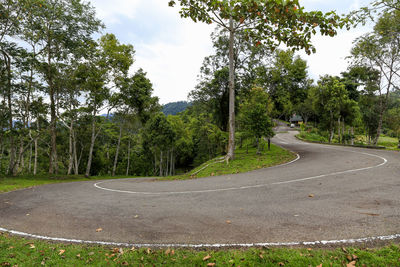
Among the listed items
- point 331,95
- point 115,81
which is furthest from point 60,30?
point 331,95

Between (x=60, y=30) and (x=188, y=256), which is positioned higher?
(x=60, y=30)

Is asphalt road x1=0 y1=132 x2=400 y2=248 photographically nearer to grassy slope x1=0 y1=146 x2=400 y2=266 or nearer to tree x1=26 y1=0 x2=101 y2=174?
grassy slope x1=0 y1=146 x2=400 y2=266

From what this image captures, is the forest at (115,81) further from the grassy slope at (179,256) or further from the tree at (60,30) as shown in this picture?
the grassy slope at (179,256)

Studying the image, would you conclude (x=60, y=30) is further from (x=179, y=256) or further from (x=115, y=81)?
(x=179, y=256)

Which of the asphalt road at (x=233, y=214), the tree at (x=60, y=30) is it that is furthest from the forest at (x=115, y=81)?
the asphalt road at (x=233, y=214)

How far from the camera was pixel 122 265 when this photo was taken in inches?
127

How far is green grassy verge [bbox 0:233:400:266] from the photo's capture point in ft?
9.62

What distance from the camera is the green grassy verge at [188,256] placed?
9.62ft

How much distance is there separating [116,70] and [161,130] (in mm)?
10300

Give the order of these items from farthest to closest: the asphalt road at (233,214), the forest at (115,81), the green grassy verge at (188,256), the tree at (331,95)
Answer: the tree at (331,95)
the forest at (115,81)
the asphalt road at (233,214)
the green grassy verge at (188,256)

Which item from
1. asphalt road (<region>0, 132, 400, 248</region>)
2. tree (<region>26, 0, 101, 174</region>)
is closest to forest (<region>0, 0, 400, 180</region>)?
tree (<region>26, 0, 101, 174</region>)

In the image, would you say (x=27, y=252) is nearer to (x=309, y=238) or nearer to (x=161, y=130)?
(x=309, y=238)

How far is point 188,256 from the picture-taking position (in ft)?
10.7

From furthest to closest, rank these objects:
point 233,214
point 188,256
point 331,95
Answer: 1. point 331,95
2. point 233,214
3. point 188,256
